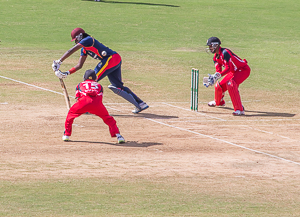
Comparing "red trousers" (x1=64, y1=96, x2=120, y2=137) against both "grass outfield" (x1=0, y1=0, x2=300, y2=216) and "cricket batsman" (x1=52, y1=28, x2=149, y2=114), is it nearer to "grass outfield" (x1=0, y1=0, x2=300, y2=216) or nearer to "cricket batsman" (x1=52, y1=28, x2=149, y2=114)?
"grass outfield" (x1=0, y1=0, x2=300, y2=216)

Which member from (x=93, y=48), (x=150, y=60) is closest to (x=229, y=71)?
(x=93, y=48)

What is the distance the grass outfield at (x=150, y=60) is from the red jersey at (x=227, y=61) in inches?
91.1

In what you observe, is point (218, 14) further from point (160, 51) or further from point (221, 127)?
point (221, 127)

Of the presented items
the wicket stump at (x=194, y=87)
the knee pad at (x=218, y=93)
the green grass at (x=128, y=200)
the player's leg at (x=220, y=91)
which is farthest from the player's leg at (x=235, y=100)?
the green grass at (x=128, y=200)

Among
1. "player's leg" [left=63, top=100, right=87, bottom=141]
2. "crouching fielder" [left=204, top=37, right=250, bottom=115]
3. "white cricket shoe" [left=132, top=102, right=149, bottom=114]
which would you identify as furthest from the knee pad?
"player's leg" [left=63, top=100, right=87, bottom=141]

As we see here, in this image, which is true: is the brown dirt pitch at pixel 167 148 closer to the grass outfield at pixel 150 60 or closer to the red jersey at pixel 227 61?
the grass outfield at pixel 150 60

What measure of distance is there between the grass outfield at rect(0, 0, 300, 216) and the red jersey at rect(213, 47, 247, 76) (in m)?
2.31

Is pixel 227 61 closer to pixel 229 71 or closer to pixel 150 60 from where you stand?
pixel 229 71

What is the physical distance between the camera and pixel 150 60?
81.6 feet

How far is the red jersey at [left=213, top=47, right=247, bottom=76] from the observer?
1528 centimetres

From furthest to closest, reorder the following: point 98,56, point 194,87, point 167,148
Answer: point 194,87 < point 98,56 < point 167,148

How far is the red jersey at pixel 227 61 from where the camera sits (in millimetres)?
15281

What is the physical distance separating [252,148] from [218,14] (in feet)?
100

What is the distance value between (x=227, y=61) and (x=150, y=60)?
387 inches
